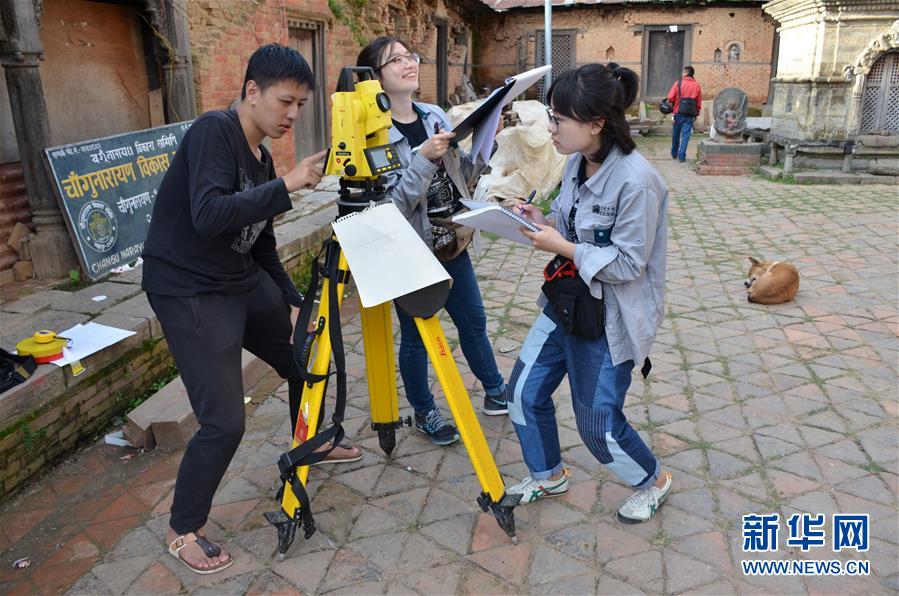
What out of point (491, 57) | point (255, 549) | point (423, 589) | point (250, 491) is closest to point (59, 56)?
point (250, 491)

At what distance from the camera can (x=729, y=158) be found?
40.8ft

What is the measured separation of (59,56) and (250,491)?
4091mm

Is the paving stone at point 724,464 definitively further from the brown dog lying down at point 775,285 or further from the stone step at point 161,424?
the stone step at point 161,424

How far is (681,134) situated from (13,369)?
13.4 meters

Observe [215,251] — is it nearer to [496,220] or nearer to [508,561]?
[496,220]

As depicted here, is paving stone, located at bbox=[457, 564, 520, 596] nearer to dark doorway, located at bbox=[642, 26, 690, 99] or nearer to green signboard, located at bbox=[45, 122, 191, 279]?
green signboard, located at bbox=[45, 122, 191, 279]

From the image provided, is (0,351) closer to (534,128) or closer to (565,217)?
(565,217)

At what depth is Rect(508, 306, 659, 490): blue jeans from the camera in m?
2.64

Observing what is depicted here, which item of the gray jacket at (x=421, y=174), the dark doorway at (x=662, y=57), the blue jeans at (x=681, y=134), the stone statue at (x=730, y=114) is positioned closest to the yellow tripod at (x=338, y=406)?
the gray jacket at (x=421, y=174)

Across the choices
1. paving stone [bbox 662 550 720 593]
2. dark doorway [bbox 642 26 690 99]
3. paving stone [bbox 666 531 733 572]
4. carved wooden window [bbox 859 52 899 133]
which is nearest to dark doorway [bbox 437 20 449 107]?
dark doorway [bbox 642 26 690 99]

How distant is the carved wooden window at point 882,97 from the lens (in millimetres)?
10945

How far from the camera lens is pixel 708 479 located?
3.27 metres

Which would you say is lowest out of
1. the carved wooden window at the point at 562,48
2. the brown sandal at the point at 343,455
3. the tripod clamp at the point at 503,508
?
the brown sandal at the point at 343,455

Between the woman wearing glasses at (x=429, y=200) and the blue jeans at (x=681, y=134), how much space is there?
11.7 metres
